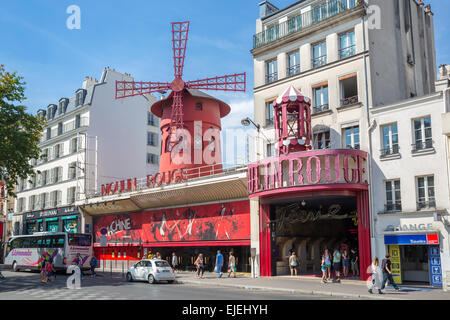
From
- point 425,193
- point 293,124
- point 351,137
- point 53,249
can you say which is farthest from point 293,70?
point 53,249

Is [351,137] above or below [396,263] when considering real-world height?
above

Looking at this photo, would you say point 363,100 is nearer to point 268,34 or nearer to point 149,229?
point 268,34

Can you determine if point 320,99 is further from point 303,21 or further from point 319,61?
point 303,21

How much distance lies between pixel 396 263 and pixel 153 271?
10.8m

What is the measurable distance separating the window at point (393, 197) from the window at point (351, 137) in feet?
7.86

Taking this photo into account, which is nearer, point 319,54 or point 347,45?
point 347,45

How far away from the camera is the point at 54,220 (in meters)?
44.0

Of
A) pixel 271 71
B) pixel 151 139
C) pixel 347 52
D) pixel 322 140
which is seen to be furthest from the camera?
pixel 151 139

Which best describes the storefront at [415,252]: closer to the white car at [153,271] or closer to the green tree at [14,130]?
the white car at [153,271]

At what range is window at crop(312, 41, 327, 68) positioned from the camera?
24.6m

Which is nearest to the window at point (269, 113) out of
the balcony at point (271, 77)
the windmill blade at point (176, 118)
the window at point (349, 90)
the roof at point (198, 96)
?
the balcony at point (271, 77)

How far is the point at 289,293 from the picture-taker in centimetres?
1822
